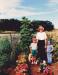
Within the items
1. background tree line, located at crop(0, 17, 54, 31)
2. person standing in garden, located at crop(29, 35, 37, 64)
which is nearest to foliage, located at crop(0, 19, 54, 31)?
background tree line, located at crop(0, 17, 54, 31)

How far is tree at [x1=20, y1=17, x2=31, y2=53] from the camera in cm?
268

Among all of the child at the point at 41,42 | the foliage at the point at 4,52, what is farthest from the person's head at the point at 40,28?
the foliage at the point at 4,52

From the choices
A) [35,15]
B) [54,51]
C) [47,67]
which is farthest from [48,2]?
[47,67]

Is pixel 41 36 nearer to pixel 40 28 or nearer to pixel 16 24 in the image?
pixel 40 28

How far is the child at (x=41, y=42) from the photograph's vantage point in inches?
107

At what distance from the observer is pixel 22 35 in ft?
8.87

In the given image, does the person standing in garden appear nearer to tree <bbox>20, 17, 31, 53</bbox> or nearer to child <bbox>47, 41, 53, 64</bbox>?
tree <bbox>20, 17, 31, 53</bbox>

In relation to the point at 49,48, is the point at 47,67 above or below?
below

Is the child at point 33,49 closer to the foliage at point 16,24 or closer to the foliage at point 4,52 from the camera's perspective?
the foliage at point 16,24

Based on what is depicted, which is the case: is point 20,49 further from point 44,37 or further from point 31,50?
point 44,37

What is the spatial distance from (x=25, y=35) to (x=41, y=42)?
0.22 m

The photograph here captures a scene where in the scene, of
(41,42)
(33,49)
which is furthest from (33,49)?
(41,42)

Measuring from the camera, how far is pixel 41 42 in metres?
2.73

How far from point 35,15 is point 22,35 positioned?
32 centimetres
